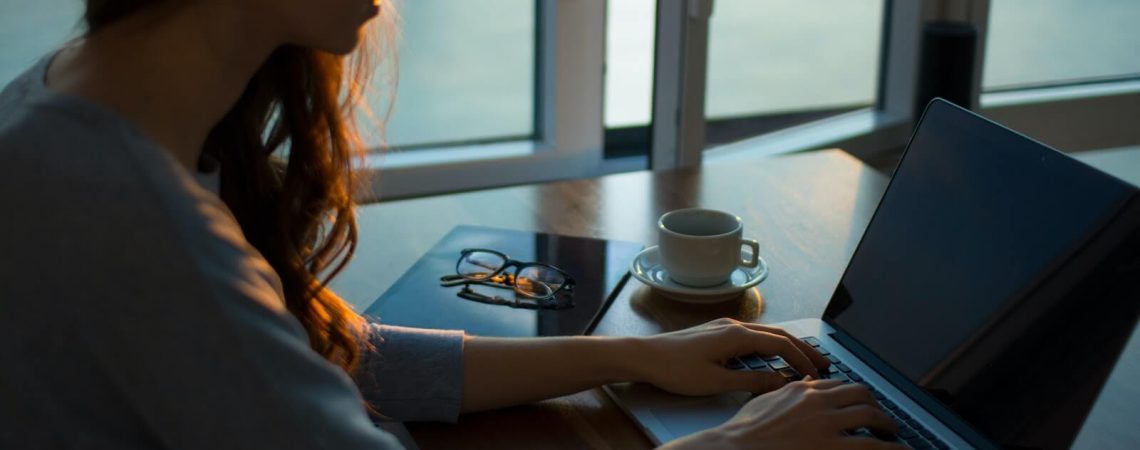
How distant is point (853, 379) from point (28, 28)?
6.14 feet

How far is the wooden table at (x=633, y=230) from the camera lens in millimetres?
992

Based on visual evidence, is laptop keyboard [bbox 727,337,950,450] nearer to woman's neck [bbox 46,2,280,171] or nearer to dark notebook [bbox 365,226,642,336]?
dark notebook [bbox 365,226,642,336]

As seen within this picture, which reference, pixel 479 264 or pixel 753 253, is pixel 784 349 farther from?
pixel 479 264

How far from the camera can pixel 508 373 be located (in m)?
1.02

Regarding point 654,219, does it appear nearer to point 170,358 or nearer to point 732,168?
point 732,168

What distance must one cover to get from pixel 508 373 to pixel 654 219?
48 cm

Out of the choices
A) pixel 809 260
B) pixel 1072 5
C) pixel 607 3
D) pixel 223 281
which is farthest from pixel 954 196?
pixel 1072 5

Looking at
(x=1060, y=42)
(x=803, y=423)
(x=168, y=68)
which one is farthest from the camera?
(x=1060, y=42)

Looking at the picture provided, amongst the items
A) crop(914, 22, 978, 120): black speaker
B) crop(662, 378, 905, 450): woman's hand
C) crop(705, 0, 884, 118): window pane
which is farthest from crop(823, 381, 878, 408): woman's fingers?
crop(914, 22, 978, 120): black speaker

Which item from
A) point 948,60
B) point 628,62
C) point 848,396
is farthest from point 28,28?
point 948,60

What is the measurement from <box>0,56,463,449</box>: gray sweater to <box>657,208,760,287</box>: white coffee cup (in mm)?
532

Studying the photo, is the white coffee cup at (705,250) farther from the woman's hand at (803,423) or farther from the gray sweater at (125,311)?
the gray sweater at (125,311)

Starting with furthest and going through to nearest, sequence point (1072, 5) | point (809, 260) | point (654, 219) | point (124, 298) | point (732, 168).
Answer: point (1072, 5) < point (732, 168) < point (654, 219) < point (809, 260) < point (124, 298)

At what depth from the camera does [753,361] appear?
1.04 metres
